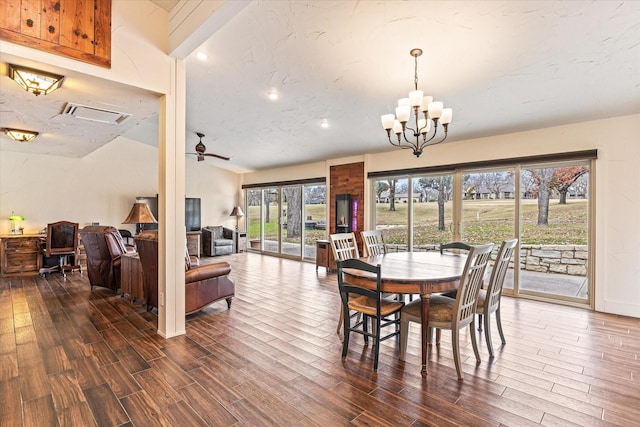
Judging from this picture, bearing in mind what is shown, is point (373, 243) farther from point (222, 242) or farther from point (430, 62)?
point (222, 242)

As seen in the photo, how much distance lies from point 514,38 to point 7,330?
606 cm

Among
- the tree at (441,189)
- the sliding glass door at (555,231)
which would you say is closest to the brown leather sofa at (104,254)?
the tree at (441,189)

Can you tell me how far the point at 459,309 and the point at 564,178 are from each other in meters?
3.51

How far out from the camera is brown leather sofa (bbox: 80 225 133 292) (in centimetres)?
501

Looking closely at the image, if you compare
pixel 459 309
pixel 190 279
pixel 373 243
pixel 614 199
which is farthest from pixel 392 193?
pixel 190 279

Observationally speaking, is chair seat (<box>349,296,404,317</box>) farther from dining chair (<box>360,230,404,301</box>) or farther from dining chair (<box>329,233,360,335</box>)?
dining chair (<box>360,230,404,301</box>)

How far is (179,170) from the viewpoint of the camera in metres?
3.34

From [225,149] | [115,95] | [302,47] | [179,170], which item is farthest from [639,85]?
[225,149]

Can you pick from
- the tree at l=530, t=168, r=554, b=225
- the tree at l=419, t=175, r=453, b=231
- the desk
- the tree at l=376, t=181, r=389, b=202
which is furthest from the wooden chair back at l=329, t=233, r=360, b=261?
the tree at l=530, t=168, r=554, b=225

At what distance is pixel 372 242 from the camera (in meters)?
4.46

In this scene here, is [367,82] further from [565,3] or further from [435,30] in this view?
[565,3]

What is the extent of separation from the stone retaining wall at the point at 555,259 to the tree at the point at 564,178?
Answer: 2.34 ft

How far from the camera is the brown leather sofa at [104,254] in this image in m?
5.01

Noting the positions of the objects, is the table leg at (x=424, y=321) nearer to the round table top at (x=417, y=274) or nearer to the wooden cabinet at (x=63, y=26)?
the round table top at (x=417, y=274)
